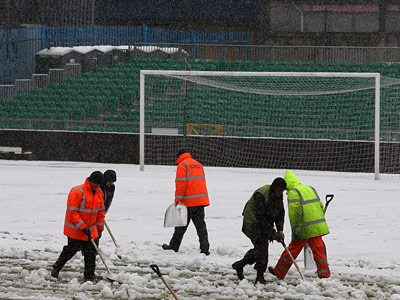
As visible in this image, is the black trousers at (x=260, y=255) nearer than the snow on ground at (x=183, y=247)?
No

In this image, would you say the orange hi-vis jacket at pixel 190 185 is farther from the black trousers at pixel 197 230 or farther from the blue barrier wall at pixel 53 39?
the blue barrier wall at pixel 53 39

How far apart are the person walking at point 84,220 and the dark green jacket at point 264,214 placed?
187 cm

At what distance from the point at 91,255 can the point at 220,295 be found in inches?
67.0

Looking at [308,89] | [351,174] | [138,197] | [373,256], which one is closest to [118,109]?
[308,89]

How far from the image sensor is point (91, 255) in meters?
9.79

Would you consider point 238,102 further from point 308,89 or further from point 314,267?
point 314,267

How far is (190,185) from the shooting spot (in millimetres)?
11828

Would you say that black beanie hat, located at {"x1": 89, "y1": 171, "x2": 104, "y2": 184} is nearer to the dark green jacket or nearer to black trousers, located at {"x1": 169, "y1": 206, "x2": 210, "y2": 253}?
the dark green jacket

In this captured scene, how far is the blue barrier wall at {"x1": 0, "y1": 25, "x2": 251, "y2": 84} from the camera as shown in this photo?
34.9m

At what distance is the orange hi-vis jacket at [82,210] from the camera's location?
969cm

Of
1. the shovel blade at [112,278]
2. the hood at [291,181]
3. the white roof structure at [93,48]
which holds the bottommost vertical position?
the shovel blade at [112,278]

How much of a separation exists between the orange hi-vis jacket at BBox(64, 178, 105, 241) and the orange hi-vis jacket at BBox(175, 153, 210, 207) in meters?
2.06

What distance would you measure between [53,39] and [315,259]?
27.5 m

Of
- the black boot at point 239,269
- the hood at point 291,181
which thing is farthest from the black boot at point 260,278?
the hood at point 291,181
